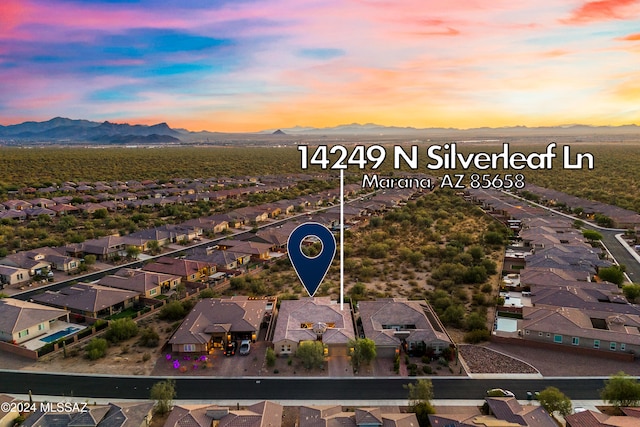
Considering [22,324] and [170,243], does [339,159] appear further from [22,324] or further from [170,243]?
[170,243]

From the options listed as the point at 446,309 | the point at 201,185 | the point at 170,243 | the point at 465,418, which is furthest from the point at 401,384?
the point at 201,185

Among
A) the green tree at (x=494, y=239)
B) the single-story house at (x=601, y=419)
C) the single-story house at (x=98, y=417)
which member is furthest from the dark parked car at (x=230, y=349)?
the green tree at (x=494, y=239)

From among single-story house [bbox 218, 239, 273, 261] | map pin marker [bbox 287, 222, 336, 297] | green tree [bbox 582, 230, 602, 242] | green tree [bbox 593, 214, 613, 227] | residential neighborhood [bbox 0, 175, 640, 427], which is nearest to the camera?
residential neighborhood [bbox 0, 175, 640, 427]

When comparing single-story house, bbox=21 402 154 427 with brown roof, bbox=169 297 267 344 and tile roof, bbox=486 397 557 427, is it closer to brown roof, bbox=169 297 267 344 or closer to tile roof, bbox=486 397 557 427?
brown roof, bbox=169 297 267 344

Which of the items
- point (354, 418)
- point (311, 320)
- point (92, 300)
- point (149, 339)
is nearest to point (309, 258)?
point (311, 320)

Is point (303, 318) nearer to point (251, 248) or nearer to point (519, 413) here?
point (519, 413)

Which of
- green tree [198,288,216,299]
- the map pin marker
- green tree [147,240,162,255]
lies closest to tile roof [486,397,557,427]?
the map pin marker

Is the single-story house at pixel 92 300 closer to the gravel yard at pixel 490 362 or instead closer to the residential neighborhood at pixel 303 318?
the residential neighborhood at pixel 303 318
